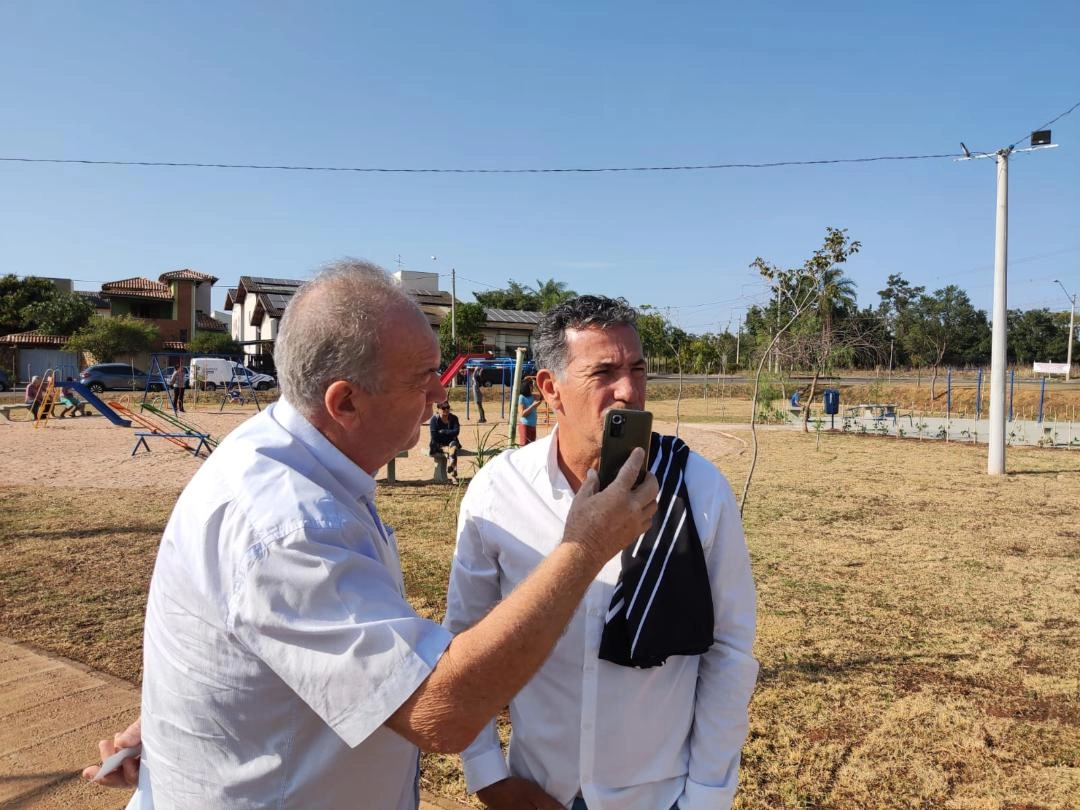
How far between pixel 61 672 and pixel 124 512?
4.84 metres

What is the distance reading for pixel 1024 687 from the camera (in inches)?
156

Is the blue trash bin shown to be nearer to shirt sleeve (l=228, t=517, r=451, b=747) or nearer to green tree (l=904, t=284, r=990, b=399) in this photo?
shirt sleeve (l=228, t=517, r=451, b=747)

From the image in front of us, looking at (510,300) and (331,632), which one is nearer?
(331,632)

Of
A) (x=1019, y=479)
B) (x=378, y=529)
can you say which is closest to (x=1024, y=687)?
(x=378, y=529)

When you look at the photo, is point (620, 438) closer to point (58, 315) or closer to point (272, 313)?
point (272, 313)

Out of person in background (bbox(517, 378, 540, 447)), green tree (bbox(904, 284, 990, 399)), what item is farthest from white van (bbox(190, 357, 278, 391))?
green tree (bbox(904, 284, 990, 399))

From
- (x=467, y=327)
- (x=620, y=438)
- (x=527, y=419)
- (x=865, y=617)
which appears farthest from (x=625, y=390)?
(x=467, y=327)

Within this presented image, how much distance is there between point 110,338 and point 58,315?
5.55 metres

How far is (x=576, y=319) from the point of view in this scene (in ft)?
6.30

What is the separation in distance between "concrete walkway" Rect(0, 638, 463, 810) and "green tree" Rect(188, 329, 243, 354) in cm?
3824

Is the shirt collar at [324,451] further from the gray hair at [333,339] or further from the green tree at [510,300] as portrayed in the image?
the green tree at [510,300]

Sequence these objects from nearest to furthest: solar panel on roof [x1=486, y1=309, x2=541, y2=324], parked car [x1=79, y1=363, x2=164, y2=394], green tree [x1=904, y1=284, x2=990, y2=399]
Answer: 1. parked car [x1=79, y1=363, x2=164, y2=394]
2. solar panel on roof [x1=486, y1=309, x2=541, y2=324]
3. green tree [x1=904, y1=284, x2=990, y2=399]

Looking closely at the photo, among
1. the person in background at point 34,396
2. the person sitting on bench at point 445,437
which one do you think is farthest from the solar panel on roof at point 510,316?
the person sitting on bench at point 445,437

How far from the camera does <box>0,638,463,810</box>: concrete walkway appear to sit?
112 inches
